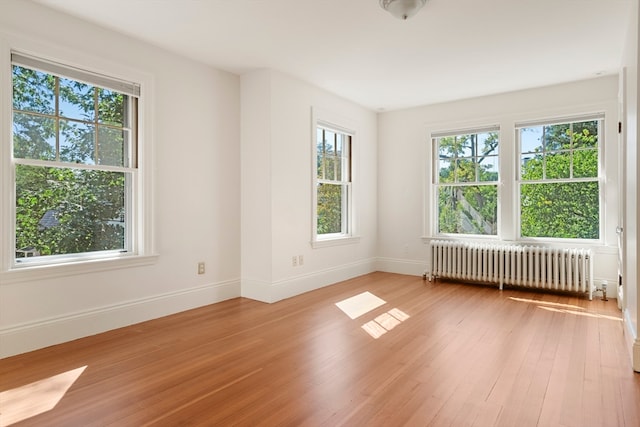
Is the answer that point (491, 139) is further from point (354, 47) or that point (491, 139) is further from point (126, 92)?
point (126, 92)

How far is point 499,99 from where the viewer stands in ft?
16.9

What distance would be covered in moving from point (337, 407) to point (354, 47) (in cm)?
312

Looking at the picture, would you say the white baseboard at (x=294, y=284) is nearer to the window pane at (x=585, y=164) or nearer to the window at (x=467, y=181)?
the window at (x=467, y=181)

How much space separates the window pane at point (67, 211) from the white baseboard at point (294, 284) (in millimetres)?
1506

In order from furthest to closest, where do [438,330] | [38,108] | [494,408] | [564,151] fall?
[564,151] < [438,330] < [38,108] < [494,408]

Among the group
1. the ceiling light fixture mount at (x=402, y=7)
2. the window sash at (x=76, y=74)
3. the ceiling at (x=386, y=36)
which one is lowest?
the window sash at (x=76, y=74)

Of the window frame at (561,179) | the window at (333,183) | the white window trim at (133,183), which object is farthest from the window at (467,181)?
the white window trim at (133,183)

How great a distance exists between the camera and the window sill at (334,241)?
4904 millimetres

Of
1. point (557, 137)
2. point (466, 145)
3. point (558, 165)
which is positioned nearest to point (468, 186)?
point (466, 145)

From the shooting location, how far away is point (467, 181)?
551cm

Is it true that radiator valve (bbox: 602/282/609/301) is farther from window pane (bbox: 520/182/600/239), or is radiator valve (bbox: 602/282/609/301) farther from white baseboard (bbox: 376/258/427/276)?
white baseboard (bbox: 376/258/427/276)

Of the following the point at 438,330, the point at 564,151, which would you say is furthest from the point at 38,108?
the point at 564,151

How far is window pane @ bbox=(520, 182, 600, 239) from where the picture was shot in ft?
15.2

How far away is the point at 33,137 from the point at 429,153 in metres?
4.86
